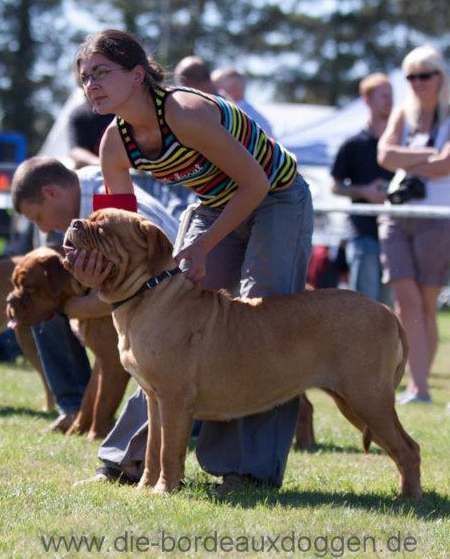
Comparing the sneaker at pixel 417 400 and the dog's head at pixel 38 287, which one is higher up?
the dog's head at pixel 38 287

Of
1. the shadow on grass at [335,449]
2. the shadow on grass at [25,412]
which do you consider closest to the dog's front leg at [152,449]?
the shadow on grass at [335,449]

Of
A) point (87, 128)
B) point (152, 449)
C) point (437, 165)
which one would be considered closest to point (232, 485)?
point (152, 449)

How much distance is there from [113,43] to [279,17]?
40.7 m

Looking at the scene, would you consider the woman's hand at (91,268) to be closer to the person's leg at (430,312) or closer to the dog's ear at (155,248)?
the dog's ear at (155,248)

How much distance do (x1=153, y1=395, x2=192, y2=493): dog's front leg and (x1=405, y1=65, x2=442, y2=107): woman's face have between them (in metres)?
4.16

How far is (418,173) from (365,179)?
64.4 inches

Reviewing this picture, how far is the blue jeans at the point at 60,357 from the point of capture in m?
6.55

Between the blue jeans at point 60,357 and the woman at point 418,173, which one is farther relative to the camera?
the woman at point 418,173

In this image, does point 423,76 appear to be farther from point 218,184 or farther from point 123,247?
point 123,247

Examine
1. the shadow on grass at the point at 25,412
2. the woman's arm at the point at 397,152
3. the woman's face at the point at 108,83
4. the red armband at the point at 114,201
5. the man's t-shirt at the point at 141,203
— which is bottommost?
the shadow on grass at the point at 25,412

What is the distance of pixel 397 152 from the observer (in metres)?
7.75

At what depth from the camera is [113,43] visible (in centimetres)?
442

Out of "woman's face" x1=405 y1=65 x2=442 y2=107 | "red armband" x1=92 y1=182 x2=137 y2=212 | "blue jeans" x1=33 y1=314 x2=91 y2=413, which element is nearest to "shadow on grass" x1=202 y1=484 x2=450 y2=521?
"red armband" x1=92 y1=182 x2=137 y2=212

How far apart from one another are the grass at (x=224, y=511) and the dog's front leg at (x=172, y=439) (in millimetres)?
78
